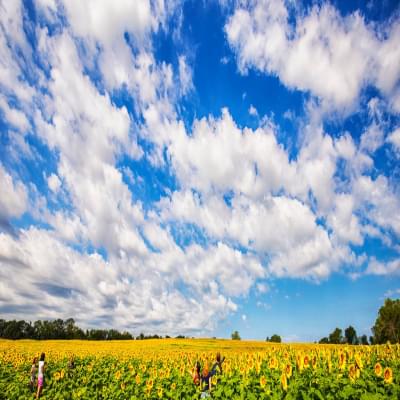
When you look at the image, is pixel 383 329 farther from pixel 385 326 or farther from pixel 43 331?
pixel 43 331

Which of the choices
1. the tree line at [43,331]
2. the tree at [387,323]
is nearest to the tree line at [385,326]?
the tree at [387,323]

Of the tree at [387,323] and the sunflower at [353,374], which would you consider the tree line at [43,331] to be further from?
the sunflower at [353,374]

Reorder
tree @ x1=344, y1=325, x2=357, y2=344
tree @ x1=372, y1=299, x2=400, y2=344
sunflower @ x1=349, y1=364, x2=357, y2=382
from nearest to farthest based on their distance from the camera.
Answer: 1. sunflower @ x1=349, y1=364, x2=357, y2=382
2. tree @ x1=372, y1=299, x2=400, y2=344
3. tree @ x1=344, y1=325, x2=357, y2=344

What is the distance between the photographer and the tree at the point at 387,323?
80.5 m

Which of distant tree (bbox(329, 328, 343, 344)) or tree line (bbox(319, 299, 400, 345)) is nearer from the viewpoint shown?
tree line (bbox(319, 299, 400, 345))

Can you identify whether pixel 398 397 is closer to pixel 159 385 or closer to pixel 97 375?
pixel 159 385

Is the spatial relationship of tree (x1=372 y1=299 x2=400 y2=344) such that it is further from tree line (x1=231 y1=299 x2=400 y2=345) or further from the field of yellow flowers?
the field of yellow flowers

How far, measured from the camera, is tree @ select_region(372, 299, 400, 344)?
80500 millimetres

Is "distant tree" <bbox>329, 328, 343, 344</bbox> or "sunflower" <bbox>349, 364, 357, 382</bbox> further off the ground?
"distant tree" <bbox>329, 328, 343, 344</bbox>

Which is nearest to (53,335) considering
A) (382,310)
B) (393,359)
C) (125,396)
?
(382,310)

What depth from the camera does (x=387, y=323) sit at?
82688 mm

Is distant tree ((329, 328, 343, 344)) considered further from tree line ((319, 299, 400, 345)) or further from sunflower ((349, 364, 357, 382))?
sunflower ((349, 364, 357, 382))

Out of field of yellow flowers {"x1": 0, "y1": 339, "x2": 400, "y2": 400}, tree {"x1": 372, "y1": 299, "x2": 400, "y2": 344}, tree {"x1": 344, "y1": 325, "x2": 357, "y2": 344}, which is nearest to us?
field of yellow flowers {"x1": 0, "y1": 339, "x2": 400, "y2": 400}

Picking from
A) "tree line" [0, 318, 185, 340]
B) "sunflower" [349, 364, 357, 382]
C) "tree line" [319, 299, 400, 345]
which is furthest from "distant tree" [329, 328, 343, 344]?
"sunflower" [349, 364, 357, 382]
